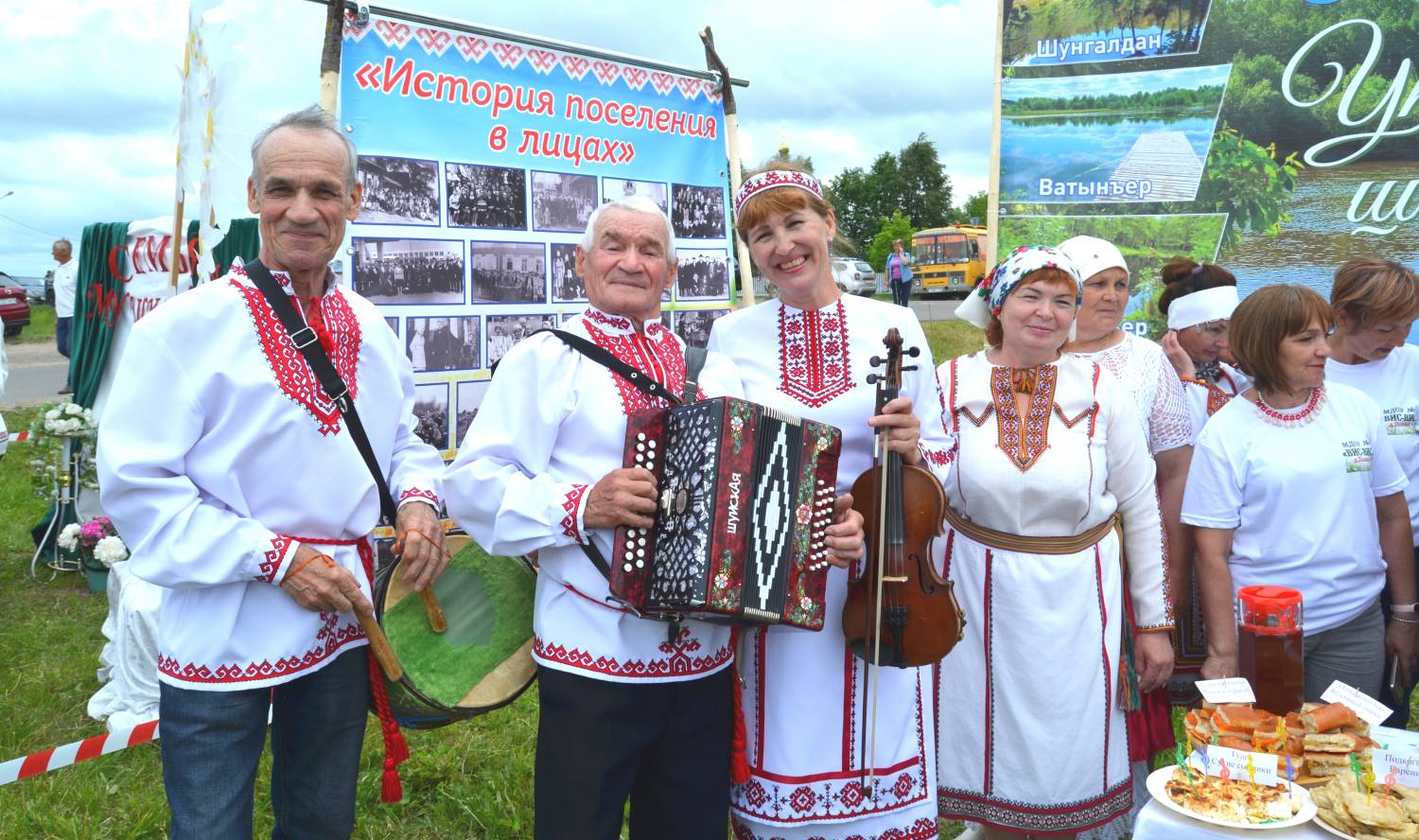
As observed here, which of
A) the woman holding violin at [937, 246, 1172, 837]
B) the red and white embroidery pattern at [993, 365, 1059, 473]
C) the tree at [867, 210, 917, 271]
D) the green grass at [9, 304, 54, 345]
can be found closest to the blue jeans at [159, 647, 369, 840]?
the woman holding violin at [937, 246, 1172, 837]

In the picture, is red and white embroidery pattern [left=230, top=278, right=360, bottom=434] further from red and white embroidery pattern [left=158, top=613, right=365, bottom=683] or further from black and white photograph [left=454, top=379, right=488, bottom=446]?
black and white photograph [left=454, top=379, right=488, bottom=446]

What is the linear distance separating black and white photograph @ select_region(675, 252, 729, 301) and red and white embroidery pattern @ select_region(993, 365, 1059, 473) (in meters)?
2.41

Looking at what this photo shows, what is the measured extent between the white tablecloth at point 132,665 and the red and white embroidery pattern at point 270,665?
2764 millimetres

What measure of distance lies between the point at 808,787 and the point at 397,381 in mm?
1467

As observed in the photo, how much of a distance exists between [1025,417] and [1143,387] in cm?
82

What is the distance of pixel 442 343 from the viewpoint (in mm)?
4285

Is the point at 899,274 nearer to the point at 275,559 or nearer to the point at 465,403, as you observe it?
the point at 465,403

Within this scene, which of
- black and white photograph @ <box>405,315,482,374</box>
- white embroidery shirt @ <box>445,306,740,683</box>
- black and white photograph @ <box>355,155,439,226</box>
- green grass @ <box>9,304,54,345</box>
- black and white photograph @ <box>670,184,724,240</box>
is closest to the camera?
white embroidery shirt @ <box>445,306,740,683</box>

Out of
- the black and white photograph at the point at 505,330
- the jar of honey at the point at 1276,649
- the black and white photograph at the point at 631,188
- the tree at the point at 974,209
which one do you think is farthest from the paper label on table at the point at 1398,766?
the tree at the point at 974,209

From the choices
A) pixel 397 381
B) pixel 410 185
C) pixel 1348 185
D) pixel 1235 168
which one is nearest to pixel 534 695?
pixel 410 185

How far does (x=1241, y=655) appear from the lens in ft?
7.79

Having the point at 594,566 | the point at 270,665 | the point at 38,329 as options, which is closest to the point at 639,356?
the point at 594,566

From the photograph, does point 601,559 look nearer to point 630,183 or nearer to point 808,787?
point 808,787

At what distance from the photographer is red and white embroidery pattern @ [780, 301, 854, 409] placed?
2664 millimetres
